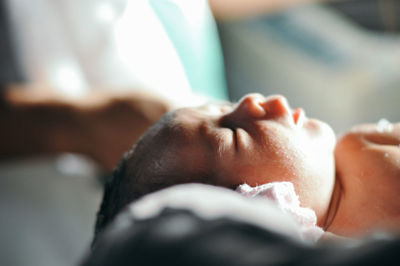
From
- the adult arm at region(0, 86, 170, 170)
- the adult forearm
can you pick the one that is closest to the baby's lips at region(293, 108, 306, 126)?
the adult arm at region(0, 86, 170, 170)

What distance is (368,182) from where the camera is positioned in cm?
53

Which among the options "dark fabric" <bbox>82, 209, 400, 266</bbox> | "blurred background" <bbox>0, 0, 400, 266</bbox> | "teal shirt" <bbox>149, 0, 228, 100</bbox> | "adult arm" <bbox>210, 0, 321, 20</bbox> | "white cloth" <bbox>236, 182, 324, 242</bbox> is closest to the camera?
"dark fabric" <bbox>82, 209, 400, 266</bbox>

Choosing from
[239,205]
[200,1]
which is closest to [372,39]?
[200,1]

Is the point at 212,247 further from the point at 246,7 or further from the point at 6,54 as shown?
the point at 246,7

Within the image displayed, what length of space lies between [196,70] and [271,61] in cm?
96

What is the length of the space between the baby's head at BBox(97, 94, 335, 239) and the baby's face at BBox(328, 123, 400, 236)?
2 cm

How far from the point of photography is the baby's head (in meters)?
0.49

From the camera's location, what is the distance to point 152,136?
0.53m

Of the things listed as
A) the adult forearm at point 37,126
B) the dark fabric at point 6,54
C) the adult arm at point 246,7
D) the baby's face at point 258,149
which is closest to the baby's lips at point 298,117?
the baby's face at point 258,149

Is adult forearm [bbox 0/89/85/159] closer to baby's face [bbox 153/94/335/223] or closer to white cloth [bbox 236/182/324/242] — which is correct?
baby's face [bbox 153/94/335/223]

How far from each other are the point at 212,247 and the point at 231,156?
0.81 feet

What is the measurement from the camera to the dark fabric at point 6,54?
1153 mm

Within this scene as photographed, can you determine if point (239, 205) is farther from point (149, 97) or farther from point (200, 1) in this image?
point (200, 1)

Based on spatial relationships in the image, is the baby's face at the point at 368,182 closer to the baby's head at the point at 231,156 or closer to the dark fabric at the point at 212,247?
the baby's head at the point at 231,156
